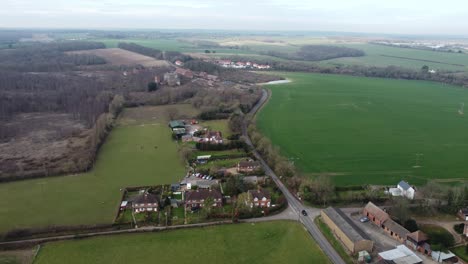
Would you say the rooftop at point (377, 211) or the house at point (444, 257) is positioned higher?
the rooftop at point (377, 211)

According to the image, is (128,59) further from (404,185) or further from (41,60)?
(404,185)

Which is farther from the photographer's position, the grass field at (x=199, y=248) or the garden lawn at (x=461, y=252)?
the garden lawn at (x=461, y=252)

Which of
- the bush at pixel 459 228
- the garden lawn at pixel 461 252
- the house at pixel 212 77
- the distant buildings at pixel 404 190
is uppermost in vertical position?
the house at pixel 212 77

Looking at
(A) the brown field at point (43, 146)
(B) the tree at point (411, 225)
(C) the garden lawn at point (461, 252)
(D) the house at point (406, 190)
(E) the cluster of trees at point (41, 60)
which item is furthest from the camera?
(E) the cluster of trees at point (41, 60)

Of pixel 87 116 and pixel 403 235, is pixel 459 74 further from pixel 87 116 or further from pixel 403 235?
pixel 87 116

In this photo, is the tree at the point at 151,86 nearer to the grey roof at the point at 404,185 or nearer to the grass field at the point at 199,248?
the grass field at the point at 199,248

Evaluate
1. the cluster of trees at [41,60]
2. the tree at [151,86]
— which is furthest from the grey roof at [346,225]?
the cluster of trees at [41,60]

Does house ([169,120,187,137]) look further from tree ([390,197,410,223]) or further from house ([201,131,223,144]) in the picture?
tree ([390,197,410,223])

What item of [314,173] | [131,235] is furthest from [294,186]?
[131,235]
